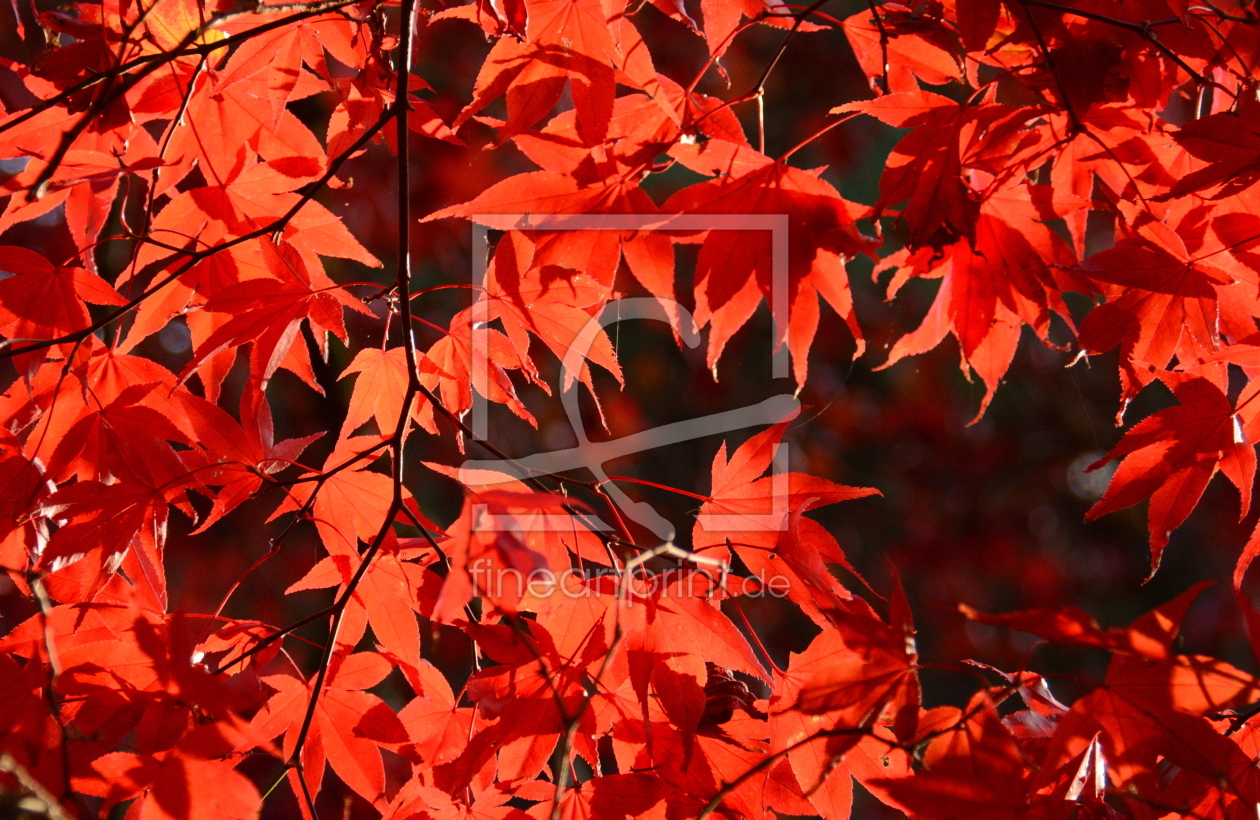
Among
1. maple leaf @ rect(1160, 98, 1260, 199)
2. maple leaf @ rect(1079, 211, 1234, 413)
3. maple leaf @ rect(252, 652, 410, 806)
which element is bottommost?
maple leaf @ rect(252, 652, 410, 806)

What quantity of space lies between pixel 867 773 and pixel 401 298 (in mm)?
484

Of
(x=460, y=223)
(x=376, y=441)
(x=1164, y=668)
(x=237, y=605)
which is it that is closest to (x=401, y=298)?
(x=376, y=441)

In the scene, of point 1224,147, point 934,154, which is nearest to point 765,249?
point 934,154

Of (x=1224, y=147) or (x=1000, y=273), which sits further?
(x=1000, y=273)

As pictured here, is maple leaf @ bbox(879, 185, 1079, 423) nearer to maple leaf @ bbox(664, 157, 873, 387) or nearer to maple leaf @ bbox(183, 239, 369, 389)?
maple leaf @ bbox(664, 157, 873, 387)

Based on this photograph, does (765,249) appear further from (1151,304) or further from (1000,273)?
(1151,304)

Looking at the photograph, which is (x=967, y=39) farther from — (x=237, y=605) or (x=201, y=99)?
(x=237, y=605)

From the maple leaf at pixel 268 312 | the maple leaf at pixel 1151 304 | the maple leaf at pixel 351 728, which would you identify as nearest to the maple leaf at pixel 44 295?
the maple leaf at pixel 268 312

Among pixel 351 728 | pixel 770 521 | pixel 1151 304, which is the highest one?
pixel 1151 304

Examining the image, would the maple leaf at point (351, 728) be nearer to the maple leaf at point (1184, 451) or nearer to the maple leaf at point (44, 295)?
the maple leaf at point (44, 295)

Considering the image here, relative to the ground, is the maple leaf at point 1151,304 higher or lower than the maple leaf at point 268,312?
lower

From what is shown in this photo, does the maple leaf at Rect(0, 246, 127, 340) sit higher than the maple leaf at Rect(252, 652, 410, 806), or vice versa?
the maple leaf at Rect(0, 246, 127, 340)

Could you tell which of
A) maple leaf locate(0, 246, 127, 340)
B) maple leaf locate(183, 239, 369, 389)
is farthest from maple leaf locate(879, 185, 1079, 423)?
maple leaf locate(0, 246, 127, 340)

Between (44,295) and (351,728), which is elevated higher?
(44,295)
